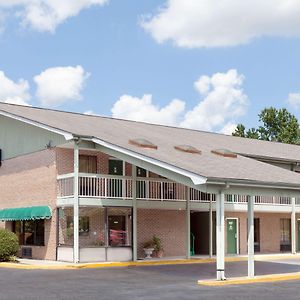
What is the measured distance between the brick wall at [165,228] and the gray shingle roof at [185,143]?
3466 millimetres

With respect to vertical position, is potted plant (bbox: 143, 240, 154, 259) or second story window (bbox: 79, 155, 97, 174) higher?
second story window (bbox: 79, 155, 97, 174)

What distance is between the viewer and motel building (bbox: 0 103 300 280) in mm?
23828

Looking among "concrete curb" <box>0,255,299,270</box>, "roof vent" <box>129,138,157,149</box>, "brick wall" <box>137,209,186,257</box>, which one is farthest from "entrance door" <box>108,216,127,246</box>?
"roof vent" <box>129,138,157,149</box>

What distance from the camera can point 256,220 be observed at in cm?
3550

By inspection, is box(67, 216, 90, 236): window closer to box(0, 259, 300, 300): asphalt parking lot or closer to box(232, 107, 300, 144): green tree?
box(0, 259, 300, 300): asphalt parking lot

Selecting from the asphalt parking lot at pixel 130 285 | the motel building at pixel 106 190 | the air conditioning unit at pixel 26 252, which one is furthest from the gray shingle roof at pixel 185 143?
the air conditioning unit at pixel 26 252

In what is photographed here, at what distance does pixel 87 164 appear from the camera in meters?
28.1

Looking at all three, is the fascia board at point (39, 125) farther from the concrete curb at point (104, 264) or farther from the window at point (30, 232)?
the concrete curb at point (104, 264)

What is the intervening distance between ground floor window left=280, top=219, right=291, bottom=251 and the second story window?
45.1 feet

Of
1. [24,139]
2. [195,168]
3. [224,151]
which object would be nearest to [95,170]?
[24,139]

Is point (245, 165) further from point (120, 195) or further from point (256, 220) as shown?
point (256, 220)

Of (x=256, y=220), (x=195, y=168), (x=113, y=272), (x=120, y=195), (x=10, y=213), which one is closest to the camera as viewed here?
(x=195, y=168)

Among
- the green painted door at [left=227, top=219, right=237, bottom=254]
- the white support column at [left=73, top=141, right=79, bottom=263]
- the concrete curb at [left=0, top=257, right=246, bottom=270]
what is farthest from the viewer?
the green painted door at [left=227, top=219, right=237, bottom=254]

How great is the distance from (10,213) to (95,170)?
4.70 meters
